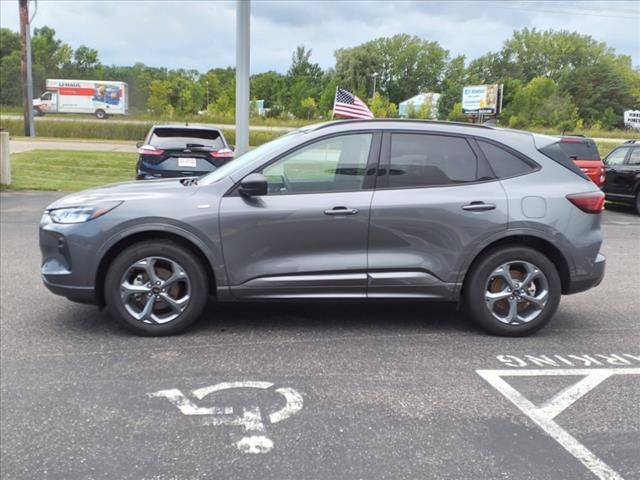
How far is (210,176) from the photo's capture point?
4840 mm

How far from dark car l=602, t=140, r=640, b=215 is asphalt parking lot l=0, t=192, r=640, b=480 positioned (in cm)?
961

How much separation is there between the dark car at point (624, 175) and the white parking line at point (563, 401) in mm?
10996

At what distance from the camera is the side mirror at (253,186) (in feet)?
14.2

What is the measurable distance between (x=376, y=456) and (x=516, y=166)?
2.82 m

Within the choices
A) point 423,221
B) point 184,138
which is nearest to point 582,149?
point 184,138

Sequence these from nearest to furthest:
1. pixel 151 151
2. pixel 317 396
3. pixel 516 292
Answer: pixel 317 396
pixel 516 292
pixel 151 151

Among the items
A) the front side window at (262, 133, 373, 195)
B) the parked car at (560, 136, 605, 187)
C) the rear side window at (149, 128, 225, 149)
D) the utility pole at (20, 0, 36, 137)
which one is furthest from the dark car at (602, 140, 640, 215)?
the utility pole at (20, 0, 36, 137)

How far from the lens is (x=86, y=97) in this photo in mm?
60188

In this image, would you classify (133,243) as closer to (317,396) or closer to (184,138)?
(317,396)

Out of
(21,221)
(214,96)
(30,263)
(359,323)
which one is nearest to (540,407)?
(359,323)

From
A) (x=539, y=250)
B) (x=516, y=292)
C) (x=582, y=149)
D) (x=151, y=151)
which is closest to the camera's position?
(x=516, y=292)

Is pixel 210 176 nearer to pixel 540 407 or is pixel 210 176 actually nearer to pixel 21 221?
pixel 540 407

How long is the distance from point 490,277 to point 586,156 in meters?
9.68

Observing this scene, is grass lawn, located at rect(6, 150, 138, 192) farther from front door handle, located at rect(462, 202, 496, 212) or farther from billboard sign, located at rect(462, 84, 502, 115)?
billboard sign, located at rect(462, 84, 502, 115)
